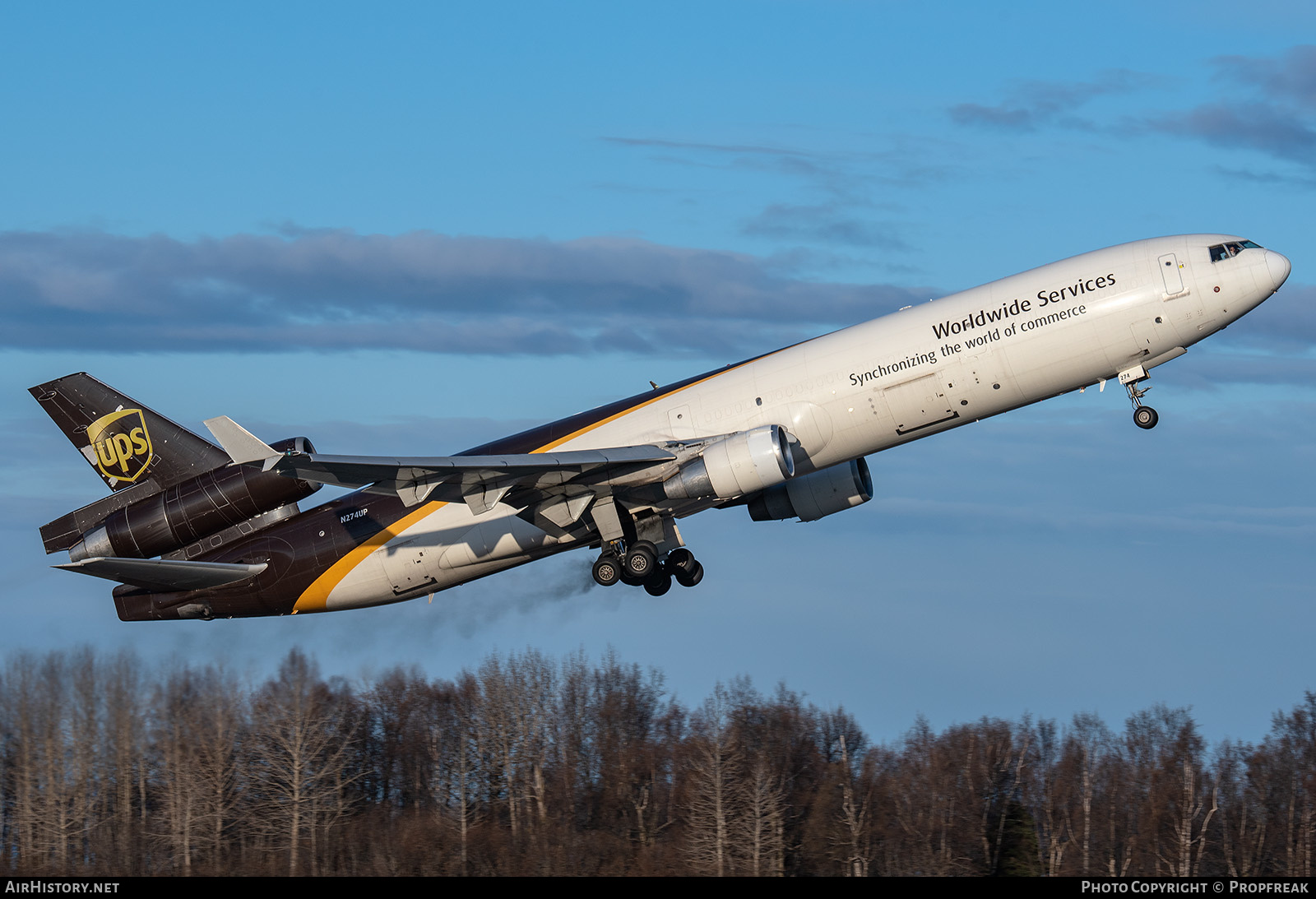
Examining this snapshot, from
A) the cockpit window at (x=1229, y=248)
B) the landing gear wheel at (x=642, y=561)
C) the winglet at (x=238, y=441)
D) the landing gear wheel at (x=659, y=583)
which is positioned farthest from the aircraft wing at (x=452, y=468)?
the cockpit window at (x=1229, y=248)

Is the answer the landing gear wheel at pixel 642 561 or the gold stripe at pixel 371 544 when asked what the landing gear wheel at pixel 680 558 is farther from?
the gold stripe at pixel 371 544

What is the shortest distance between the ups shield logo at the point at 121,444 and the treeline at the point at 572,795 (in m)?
28.8

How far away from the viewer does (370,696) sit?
87.8 m

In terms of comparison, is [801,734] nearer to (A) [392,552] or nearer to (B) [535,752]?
(B) [535,752]

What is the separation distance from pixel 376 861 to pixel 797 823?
22405 mm

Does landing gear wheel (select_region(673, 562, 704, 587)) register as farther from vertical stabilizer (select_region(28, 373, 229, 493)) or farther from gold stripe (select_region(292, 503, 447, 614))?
vertical stabilizer (select_region(28, 373, 229, 493))

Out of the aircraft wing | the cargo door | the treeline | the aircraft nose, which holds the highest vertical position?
the aircraft nose

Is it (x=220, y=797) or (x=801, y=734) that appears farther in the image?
(x=801, y=734)

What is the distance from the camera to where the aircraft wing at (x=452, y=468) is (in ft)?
116

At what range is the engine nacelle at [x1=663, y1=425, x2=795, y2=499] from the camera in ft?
125

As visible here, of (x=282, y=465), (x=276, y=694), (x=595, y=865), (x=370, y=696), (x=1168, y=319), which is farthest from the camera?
(x=370, y=696)

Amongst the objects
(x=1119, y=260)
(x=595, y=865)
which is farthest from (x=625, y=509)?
(x=595, y=865)

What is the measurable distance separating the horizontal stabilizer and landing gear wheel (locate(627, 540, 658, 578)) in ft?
39.1

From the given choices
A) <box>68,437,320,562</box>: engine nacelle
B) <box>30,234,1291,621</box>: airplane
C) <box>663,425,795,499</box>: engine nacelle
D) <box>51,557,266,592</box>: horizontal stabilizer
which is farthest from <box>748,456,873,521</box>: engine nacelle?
<box>51,557,266,592</box>: horizontal stabilizer
